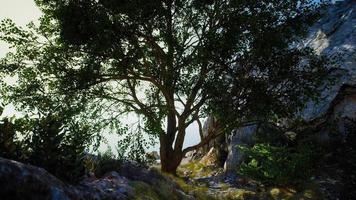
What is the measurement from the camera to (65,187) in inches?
326

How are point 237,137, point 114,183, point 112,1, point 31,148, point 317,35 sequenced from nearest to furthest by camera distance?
point 31,148 < point 114,183 < point 112,1 < point 237,137 < point 317,35

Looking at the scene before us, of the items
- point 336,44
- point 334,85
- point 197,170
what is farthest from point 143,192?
point 336,44

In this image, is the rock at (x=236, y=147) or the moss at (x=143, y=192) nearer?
the moss at (x=143, y=192)

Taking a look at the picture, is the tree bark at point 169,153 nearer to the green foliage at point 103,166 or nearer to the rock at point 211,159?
the green foliage at point 103,166

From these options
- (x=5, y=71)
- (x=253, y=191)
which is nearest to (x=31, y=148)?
(x=5, y=71)

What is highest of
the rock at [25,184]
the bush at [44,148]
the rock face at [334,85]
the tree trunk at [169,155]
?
the rock face at [334,85]

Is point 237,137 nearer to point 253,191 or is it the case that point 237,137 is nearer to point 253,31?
point 253,191

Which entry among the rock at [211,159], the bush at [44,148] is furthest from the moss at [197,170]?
the bush at [44,148]

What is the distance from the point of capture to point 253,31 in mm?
18484

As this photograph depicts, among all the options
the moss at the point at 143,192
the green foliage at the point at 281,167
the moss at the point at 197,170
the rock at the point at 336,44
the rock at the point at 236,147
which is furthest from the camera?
the moss at the point at 197,170

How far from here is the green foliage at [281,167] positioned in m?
19.9

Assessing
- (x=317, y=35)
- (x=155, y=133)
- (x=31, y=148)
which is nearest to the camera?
(x=31, y=148)

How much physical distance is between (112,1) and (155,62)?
5.47 meters

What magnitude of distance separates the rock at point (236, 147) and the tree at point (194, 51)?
8738 millimetres
